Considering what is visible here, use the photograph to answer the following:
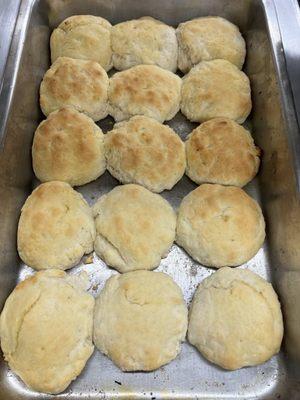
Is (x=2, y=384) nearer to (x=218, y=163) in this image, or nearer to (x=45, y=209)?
(x=45, y=209)

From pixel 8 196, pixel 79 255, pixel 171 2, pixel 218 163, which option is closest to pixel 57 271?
pixel 79 255

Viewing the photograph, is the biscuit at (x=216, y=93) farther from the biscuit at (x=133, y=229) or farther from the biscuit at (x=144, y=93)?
the biscuit at (x=133, y=229)

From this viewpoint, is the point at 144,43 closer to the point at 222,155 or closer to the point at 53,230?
the point at 222,155

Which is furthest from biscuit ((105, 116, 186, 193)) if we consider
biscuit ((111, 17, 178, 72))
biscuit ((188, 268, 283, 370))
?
biscuit ((188, 268, 283, 370))

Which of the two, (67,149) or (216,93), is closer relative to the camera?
(67,149)

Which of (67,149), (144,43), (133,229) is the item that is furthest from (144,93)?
(133,229)

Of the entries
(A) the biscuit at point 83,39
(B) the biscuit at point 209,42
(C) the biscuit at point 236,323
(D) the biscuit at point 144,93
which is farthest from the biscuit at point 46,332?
(B) the biscuit at point 209,42
